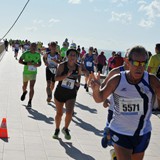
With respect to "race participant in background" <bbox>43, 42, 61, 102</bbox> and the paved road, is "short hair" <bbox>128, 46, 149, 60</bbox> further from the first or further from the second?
"race participant in background" <bbox>43, 42, 61, 102</bbox>

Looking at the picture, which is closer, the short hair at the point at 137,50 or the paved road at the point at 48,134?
the short hair at the point at 137,50

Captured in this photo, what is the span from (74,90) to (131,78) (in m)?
3.53

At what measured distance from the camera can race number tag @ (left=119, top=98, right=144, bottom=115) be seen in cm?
388

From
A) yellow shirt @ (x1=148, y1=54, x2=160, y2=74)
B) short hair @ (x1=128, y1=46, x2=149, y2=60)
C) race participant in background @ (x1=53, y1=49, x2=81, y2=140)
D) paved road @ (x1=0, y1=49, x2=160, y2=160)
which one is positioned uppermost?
short hair @ (x1=128, y1=46, x2=149, y2=60)

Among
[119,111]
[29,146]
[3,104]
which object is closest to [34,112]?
[3,104]

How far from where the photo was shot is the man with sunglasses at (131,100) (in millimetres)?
3871

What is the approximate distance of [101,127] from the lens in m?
8.84

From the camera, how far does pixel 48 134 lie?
7.56 m

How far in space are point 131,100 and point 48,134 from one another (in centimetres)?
394

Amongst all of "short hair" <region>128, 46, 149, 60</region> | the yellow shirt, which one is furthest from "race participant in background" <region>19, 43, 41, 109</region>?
"short hair" <region>128, 46, 149, 60</region>

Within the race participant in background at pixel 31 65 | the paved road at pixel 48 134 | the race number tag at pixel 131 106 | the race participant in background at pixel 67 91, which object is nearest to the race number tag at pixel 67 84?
the race participant in background at pixel 67 91

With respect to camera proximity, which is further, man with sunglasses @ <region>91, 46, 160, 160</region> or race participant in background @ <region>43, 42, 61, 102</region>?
race participant in background @ <region>43, 42, 61, 102</region>

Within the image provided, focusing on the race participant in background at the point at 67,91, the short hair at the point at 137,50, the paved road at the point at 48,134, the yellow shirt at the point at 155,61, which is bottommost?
the paved road at the point at 48,134

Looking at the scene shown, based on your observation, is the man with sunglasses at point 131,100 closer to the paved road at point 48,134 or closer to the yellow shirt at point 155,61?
the paved road at point 48,134
